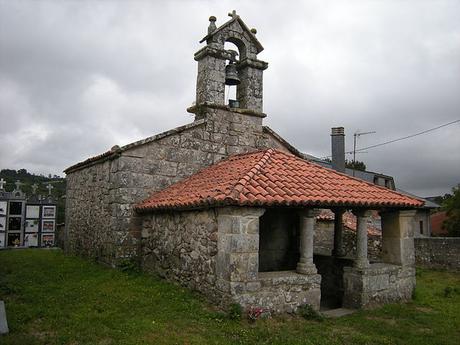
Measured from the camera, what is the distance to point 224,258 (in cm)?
590

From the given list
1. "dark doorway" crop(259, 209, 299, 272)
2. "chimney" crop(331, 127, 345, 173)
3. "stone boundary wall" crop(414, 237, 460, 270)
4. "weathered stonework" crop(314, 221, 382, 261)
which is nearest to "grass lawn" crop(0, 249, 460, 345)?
"dark doorway" crop(259, 209, 299, 272)

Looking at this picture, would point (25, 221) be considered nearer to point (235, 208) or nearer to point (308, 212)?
point (235, 208)

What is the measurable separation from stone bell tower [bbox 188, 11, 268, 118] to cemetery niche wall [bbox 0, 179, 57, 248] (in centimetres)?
1124

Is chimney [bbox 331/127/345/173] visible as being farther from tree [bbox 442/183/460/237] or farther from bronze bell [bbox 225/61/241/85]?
tree [bbox 442/183/460/237]

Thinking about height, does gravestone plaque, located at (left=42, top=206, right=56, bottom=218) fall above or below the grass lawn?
above

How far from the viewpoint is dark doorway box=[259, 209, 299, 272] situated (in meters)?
8.62

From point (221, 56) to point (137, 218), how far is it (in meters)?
4.32

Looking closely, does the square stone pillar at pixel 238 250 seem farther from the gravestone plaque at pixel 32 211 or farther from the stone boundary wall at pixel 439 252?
the gravestone plaque at pixel 32 211

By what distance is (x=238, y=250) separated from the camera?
5805mm

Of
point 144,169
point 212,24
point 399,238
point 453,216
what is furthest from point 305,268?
point 453,216

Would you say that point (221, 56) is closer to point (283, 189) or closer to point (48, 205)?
point (283, 189)

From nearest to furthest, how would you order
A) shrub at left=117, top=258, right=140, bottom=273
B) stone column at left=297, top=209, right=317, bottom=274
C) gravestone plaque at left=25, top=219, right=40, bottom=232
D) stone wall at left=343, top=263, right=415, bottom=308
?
stone column at left=297, top=209, right=317, bottom=274 < stone wall at left=343, top=263, right=415, bottom=308 < shrub at left=117, top=258, right=140, bottom=273 < gravestone plaque at left=25, top=219, right=40, bottom=232

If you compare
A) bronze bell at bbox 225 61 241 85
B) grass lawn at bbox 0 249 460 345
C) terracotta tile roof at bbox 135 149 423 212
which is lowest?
grass lawn at bbox 0 249 460 345

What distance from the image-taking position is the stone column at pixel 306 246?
643 centimetres
